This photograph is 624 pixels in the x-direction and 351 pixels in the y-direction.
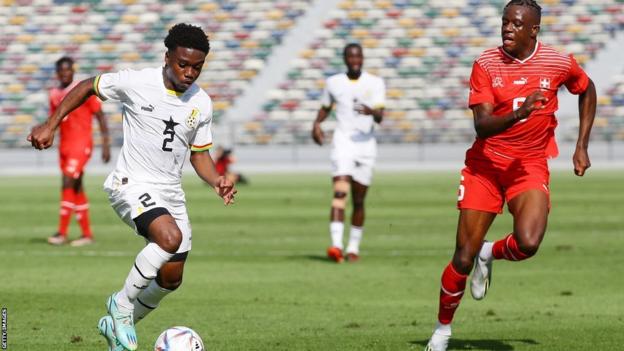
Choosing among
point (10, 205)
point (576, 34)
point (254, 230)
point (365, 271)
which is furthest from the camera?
point (576, 34)

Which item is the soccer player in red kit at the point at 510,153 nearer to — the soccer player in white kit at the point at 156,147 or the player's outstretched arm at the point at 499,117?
the player's outstretched arm at the point at 499,117

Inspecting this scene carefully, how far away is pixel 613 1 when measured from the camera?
144 feet

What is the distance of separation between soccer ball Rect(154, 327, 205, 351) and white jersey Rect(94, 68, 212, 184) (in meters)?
1.22

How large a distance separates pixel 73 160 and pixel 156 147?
27.6 feet

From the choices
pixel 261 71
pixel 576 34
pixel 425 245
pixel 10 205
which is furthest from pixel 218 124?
pixel 425 245

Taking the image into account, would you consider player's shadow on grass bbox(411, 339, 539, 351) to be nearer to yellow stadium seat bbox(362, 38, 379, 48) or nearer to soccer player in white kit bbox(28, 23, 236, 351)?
soccer player in white kit bbox(28, 23, 236, 351)

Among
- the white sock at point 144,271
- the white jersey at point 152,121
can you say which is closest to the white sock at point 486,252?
the white jersey at point 152,121

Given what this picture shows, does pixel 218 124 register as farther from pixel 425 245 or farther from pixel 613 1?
pixel 425 245

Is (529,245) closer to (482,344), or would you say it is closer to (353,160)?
(482,344)

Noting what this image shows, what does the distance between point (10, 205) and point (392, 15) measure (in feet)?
76.0

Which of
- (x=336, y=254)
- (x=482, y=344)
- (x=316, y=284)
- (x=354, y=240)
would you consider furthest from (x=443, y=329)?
(x=354, y=240)

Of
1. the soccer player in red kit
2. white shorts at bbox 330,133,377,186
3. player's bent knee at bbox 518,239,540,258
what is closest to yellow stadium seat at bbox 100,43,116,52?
white shorts at bbox 330,133,377,186

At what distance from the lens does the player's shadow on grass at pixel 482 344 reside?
849 cm

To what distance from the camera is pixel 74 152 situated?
16094 millimetres
